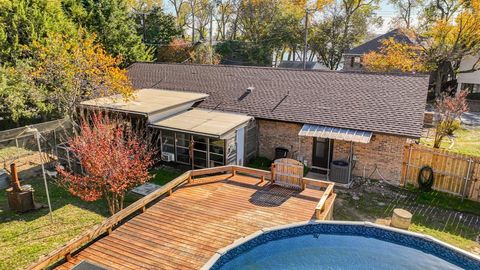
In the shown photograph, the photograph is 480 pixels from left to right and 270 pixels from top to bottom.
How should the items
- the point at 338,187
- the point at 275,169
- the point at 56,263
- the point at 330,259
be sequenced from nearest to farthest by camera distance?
1. the point at 56,263
2. the point at 330,259
3. the point at 275,169
4. the point at 338,187

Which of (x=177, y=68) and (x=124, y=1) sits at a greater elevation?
(x=124, y=1)

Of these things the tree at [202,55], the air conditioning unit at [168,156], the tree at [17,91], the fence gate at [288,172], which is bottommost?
the air conditioning unit at [168,156]

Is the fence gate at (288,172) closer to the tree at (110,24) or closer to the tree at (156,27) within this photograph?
the tree at (110,24)

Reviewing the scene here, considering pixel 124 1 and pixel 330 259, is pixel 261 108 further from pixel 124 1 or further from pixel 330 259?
pixel 124 1

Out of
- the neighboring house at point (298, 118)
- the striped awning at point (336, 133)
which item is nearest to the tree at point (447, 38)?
the neighboring house at point (298, 118)

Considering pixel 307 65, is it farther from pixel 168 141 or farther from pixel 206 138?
pixel 206 138

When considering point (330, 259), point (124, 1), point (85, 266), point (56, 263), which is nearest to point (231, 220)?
point (330, 259)
